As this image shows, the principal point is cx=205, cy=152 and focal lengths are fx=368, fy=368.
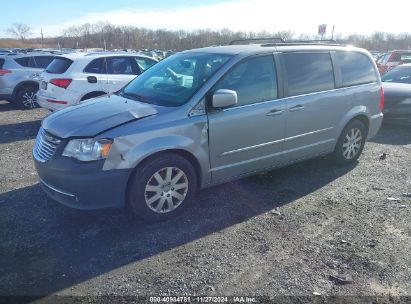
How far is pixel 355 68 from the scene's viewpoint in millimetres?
5703

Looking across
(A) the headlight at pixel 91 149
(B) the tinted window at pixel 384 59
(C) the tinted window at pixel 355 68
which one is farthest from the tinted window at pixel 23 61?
(B) the tinted window at pixel 384 59

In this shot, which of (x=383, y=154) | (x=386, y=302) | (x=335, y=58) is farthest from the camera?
(x=383, y=154)

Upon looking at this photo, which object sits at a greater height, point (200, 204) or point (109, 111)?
point (109, 111)

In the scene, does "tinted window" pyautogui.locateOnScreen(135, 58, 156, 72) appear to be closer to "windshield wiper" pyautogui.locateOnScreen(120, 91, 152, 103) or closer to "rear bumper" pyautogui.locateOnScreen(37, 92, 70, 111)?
"rear bumper" pyautogui.locateOnScreen(37, 92, 70, 111)

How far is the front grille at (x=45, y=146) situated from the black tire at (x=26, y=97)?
26.4 ft

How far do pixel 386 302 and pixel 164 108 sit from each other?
2730 mm

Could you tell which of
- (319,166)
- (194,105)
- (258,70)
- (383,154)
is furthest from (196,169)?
(383,154)

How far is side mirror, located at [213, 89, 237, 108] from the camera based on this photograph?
3.99 metres

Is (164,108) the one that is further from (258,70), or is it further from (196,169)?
(258,70)

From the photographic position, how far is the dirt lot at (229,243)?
120 inches

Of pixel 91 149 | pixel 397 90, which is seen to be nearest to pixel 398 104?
pixel 397 90

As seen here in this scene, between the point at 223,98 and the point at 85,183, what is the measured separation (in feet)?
5.50

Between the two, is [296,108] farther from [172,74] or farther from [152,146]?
[152,146]

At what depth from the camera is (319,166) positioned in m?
5.96
